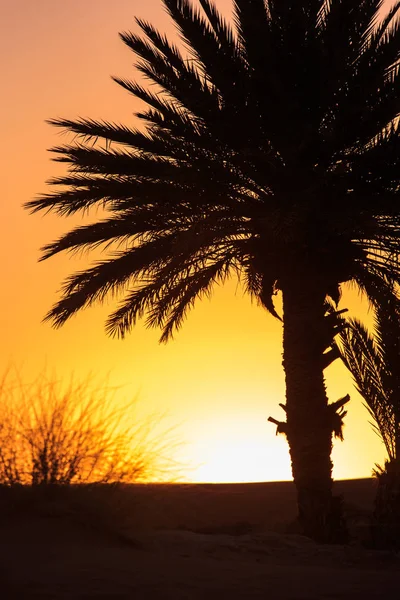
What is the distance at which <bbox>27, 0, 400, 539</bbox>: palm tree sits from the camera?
47.6 ft

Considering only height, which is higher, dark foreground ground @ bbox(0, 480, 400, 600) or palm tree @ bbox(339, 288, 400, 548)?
palm tree @ bbox(339, 288, 400, 548)

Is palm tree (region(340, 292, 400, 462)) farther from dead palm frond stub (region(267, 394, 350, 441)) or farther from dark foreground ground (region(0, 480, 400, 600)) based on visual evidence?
dark foreground ground (region(0, 480, 400, 600))

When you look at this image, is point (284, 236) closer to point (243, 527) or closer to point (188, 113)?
point (188, 113)

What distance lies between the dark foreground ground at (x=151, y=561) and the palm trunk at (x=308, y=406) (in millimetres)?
1960

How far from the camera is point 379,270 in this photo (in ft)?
54.4

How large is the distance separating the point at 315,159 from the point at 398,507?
5.67 meters

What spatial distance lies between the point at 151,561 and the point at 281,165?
7.72 meters

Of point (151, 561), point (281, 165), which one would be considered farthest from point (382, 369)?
point (151, 561)

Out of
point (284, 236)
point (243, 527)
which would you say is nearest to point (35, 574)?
point (284, 236)

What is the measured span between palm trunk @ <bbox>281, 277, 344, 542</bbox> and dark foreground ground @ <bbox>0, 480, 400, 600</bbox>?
1960 millimetres

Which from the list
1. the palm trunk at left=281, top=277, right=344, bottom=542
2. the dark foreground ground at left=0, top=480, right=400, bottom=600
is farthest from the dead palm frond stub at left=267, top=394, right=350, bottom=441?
the dark foreground ground at left=0, top=480, right=400, bottom=600

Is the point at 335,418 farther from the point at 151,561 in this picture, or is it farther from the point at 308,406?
the point at 151,561

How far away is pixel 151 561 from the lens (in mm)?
9211

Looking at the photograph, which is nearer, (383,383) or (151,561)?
(151,561)
